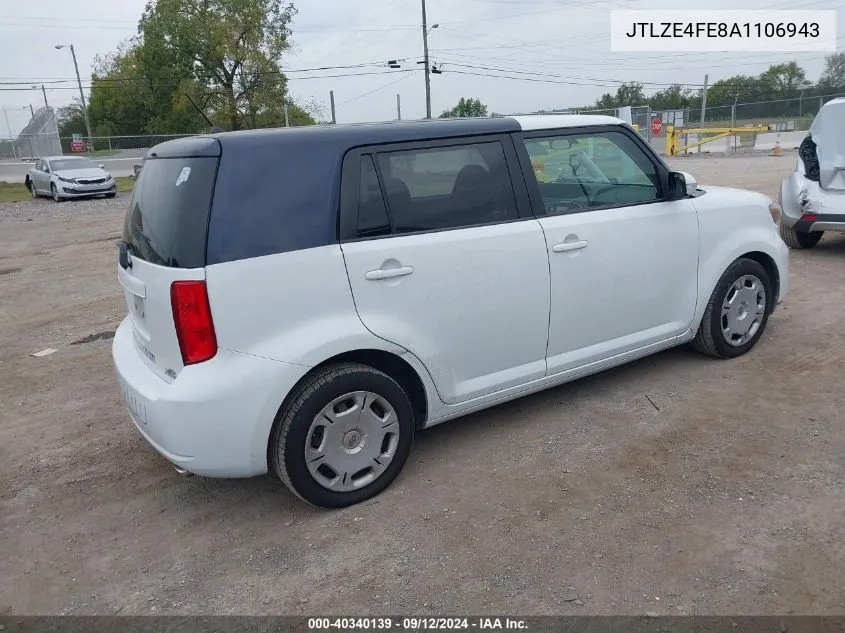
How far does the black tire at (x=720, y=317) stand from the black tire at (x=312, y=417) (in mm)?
2406

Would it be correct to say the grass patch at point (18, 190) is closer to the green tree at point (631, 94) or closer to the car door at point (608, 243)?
the car door at point (608, 243)

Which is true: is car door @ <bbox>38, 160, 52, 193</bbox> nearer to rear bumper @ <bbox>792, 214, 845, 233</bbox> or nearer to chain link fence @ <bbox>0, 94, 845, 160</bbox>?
chain link fence @ <bbox>0, 94, 845, 160</bbox>

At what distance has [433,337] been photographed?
335 centimetres

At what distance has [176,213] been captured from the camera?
2.92 metres

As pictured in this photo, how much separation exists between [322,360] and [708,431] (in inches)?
86.5

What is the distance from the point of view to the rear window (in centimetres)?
283

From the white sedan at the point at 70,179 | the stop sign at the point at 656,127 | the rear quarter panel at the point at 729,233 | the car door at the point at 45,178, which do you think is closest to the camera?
the rear quarter panel at the point at 729,233

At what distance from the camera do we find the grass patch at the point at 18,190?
79.4 feet

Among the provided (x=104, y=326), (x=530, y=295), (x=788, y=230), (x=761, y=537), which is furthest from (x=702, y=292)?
(x=104, y=326)

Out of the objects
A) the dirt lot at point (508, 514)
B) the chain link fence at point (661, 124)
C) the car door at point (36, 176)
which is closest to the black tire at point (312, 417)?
the dirt lot at point (508, 514)

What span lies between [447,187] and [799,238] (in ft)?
21.5

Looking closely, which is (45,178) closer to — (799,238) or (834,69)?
(799,238)

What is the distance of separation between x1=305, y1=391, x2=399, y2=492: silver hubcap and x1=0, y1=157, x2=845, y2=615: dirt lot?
174mm

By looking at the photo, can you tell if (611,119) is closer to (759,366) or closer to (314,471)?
(759,366)
